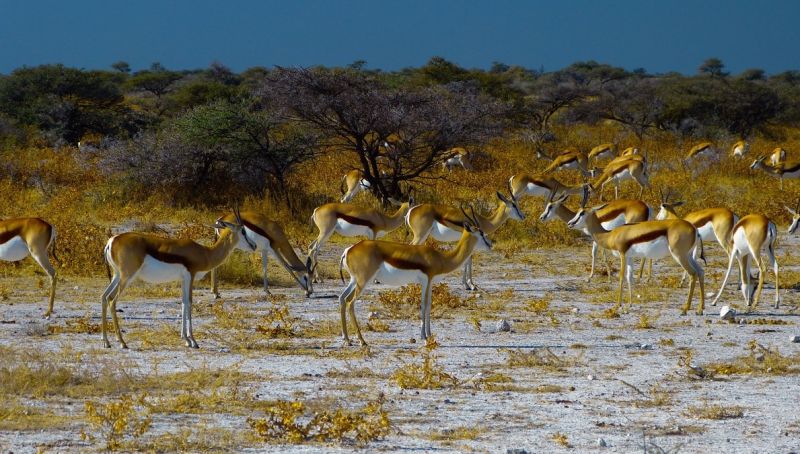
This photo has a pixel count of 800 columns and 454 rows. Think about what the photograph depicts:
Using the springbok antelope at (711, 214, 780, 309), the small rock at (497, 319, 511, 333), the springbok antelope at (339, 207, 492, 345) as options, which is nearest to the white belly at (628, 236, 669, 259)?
the springbok antelope at (711, 214, 780, 309)

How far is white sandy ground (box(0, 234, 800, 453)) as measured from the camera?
559 centimetres

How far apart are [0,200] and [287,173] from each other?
16.3ft

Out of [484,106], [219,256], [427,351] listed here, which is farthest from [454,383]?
[484,106]

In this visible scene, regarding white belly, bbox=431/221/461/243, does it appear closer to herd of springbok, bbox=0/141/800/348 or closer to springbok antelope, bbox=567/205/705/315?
herd of springbok, bbox=0/141/800/348

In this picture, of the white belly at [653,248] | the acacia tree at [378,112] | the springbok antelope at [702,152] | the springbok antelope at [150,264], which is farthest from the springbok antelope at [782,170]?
the springbok antelope at [150,264]

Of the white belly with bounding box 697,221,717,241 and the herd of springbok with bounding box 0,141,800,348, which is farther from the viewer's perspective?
the white belly with bounding box 697,221,717,241

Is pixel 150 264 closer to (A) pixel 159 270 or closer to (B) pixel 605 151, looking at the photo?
(A) pixel 159 270

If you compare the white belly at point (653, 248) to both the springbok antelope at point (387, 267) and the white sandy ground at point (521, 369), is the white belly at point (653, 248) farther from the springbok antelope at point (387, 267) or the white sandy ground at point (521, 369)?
the springbok antelope at point (387, 267)

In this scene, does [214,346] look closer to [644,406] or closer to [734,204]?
[644,406]

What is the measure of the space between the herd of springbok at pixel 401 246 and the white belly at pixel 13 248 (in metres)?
0.01

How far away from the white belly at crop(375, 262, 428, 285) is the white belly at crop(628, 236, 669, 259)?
3.13 meters

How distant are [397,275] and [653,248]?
11.2ft

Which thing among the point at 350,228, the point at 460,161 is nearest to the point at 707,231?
the point at 350,228

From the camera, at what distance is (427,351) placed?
314 inches
